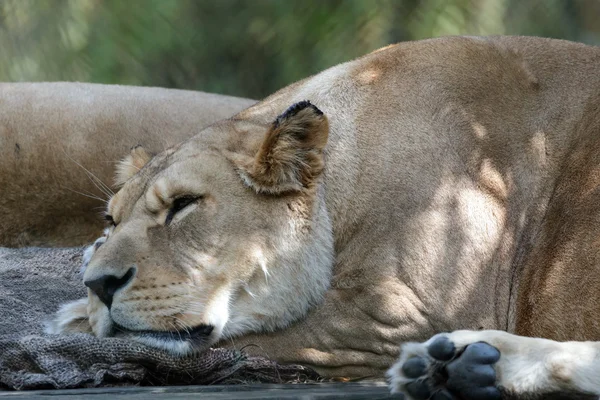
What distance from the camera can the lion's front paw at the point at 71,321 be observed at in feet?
9.62

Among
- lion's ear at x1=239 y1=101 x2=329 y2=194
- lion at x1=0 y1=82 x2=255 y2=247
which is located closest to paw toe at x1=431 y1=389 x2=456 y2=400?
lion's ear at x1=239 y1=101 x2=329 y2=194

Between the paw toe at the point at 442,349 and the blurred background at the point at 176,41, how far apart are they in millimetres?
4434

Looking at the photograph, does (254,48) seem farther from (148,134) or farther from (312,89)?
(312,89)

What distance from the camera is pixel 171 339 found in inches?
109

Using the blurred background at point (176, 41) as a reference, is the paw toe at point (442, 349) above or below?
below

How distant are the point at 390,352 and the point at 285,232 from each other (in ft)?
1.45

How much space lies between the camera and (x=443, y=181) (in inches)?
117

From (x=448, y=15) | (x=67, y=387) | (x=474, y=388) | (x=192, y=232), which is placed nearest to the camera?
(x=474, y=388)

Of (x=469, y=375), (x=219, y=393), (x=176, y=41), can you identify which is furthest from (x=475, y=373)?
(x=176, y=41)

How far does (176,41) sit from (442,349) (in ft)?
16.5

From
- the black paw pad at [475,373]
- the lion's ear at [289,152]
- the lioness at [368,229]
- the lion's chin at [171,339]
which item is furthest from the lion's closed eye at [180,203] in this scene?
the black paw pad at [475,373]

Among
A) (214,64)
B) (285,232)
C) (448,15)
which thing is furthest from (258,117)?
(214,64)

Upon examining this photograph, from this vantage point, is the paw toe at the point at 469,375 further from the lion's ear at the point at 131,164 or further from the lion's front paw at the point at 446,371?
the lion's ear at the point at 131,164

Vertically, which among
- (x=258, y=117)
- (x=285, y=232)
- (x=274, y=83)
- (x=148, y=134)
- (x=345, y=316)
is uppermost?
(x=274, y=83)
